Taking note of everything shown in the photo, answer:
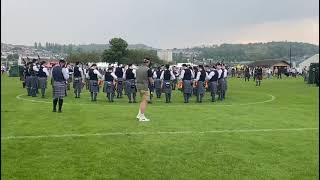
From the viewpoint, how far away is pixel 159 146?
33.7 feet

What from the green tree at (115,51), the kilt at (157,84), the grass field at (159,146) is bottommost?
the grass field at (159,146)

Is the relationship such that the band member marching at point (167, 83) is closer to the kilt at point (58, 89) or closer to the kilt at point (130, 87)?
the kilt at point (130, 87)

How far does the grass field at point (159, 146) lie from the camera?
802cm

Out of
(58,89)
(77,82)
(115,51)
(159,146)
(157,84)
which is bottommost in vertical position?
(159,146)

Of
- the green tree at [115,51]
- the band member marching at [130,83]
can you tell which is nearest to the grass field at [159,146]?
the band member marching at [130,83]

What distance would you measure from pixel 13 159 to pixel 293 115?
416 inches

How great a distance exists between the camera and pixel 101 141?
10.8 m

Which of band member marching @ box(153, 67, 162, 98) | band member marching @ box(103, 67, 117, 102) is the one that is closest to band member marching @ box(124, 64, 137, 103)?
band member marching @ box(103, 67, 117, 102)

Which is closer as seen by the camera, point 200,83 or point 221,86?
point 200,83

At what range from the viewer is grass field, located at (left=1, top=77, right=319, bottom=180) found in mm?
8016

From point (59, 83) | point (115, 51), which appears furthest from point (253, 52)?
point (59, 83)

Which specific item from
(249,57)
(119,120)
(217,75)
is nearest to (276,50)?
(249,57)

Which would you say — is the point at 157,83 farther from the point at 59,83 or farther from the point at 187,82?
the point at 59,83

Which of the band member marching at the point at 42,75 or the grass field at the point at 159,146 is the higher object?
the band member marching at the point at 42,75
